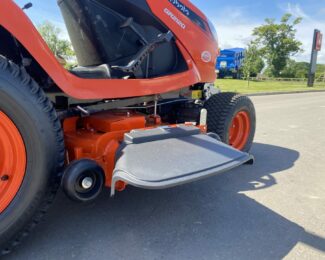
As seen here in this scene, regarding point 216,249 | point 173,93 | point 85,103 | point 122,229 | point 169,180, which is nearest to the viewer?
point 169,180

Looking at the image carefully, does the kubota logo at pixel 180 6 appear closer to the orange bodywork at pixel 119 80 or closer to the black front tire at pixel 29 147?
the orange bodywork at pixel 119 80

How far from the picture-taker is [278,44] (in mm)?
53781

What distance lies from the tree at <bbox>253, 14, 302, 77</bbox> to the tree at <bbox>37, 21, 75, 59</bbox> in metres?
55.2

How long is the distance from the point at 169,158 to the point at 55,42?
72.9 inches

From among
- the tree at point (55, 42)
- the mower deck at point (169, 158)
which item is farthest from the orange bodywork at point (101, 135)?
the tree at point (55, 42)

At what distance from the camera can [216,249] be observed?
6.97 feet

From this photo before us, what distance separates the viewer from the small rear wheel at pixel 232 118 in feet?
11.8

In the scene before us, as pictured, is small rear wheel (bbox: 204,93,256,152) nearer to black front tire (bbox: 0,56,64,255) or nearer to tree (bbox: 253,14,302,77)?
black front tire (bbox: 0,56,64,255)

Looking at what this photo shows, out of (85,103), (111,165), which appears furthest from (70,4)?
(111,165)

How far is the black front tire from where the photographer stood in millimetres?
1766

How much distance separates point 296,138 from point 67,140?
4365mm

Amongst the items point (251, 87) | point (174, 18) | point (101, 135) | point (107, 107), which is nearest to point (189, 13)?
point (174, 18)

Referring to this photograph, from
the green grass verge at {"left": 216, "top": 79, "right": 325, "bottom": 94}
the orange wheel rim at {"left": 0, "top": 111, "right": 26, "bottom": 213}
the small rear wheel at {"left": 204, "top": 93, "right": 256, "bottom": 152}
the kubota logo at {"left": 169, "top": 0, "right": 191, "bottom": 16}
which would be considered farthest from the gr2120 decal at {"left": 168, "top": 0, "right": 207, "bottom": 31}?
the green grass verge at {"left": 216, "top": 79, "right": 325, "bottom": 94}

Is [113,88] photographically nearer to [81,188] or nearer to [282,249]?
[81,188]
